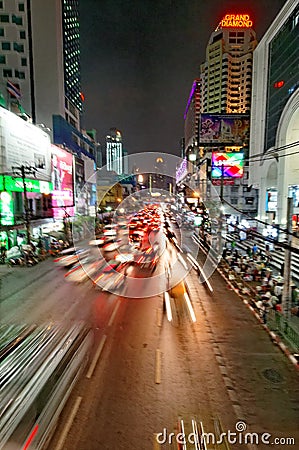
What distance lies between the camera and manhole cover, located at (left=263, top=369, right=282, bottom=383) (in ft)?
26.7

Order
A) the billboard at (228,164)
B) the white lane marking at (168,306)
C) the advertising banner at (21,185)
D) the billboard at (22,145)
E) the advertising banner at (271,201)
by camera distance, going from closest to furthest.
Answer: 1. the white lane marking at (168,306)
2. the advertising banner at (21,185)
3. the billboard at (22,145)
4. the advertising banner at (271,201)
5. the billboard at (228,164)

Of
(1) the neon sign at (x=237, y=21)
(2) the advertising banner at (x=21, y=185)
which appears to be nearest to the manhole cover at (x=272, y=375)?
(2) the advertising banner at (x=21, y=185)

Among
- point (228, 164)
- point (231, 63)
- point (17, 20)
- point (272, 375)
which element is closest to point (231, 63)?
point (231, 63)

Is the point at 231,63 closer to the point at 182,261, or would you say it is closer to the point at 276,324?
the point at 182,261

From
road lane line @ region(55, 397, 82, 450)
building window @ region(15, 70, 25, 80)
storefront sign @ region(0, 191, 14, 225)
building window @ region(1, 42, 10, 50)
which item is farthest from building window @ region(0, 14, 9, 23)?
road lane line @ region(55, 397, 82, 450)

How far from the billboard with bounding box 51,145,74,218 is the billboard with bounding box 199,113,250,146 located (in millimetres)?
22245

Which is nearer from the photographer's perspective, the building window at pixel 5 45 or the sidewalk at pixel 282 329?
the sidewalk at pixel 282 329

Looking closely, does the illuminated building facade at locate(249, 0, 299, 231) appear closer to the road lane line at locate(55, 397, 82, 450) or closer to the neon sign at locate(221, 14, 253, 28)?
the road lane line at locate(55, 397, 82, 450)

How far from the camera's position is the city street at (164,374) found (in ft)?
21.0

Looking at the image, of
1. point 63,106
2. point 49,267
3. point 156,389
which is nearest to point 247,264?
point 156,389

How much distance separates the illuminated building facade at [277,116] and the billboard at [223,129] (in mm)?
5095

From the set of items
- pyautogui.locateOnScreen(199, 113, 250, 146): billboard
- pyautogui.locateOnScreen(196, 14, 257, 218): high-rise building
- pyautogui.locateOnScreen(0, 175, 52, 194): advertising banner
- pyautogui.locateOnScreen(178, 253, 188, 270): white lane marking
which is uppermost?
pyautogui.locateOnScreen(196, 14, 257, 218): high-rise building

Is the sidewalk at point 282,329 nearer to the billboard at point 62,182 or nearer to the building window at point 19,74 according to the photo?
the billboard at point 62,182

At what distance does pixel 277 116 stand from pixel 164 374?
3277 centimetres
